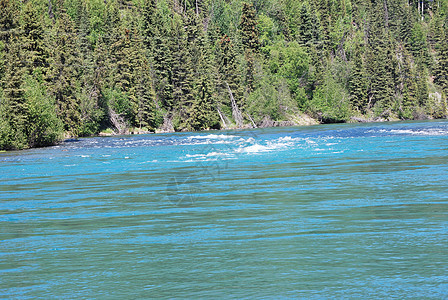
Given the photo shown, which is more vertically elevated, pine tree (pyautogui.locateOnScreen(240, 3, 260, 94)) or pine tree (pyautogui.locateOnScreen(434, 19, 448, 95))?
pine tree (pyautogui.locateOnScreen(240, 3, 260, 94))

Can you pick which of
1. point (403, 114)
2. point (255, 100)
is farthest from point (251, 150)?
point (403, 114)

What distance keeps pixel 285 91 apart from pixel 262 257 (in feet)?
290

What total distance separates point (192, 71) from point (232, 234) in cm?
8520

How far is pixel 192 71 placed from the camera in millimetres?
94750

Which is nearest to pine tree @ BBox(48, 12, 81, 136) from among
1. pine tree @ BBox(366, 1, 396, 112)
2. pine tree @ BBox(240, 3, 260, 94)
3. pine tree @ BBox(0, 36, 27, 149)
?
pine tree @ BBox(0, 36, 27, 149)

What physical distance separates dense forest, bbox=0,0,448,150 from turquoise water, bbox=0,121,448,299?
108 ft

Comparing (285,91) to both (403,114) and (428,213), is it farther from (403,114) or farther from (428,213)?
(428,213)

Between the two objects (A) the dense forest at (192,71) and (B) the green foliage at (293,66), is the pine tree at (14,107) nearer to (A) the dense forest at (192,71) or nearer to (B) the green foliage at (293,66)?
(A) the dense forest at (192,71)

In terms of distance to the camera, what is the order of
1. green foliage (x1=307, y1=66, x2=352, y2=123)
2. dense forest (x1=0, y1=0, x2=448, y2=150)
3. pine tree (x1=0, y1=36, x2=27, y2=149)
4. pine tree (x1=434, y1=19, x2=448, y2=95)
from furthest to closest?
1. pine tree (x1=434, y1=19, x2=448, y2=95)
2. green foliage (x1=307, y1=66, x2=352, y2=123)
3. dense forest (x1=0, y1=0, x2=448, y2=150)
4. pine tree (x1=0, y1=36, x2=27, y2=149)

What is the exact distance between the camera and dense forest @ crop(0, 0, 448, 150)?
6994 cm

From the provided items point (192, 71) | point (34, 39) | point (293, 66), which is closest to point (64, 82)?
point (34, 39)

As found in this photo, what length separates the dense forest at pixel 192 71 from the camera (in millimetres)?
69938

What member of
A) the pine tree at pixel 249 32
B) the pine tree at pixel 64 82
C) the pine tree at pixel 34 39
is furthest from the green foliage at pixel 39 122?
the pine tree at pixel 249 32

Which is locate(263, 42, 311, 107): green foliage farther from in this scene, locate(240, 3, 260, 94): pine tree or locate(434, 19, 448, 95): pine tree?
locate(434, 19, 448, 95): pine tree
